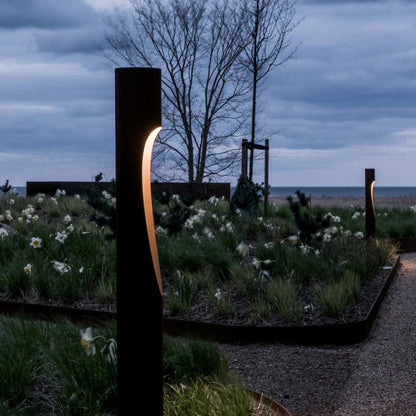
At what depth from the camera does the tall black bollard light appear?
2.39m

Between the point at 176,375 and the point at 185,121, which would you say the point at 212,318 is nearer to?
the point at 176,375

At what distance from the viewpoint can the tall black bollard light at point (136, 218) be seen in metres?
2.39

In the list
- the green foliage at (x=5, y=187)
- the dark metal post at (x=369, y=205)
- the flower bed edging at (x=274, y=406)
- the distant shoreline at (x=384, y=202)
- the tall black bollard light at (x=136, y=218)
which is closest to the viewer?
the tall black bollard light at (x=136, y=218)

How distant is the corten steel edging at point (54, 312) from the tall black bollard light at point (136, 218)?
2948mm

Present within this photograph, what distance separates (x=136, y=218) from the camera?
7.88ft

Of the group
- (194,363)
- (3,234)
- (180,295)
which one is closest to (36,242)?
(3,234)

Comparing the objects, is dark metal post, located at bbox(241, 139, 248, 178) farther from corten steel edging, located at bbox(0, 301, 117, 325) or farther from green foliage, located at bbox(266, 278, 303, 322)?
corten steel edging, located at bbox(0, 301, 117, 325)

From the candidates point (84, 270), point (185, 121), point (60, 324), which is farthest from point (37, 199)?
point (60, 324)

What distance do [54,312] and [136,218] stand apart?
3.79m

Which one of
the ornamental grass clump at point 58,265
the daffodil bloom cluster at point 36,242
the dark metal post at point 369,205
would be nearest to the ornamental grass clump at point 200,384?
the ornamental grass clump at point 58,265

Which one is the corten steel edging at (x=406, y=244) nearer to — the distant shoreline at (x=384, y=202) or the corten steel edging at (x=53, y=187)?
the distant shoreline at (x=384, y=202)

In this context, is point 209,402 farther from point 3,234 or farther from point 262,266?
point 3,234

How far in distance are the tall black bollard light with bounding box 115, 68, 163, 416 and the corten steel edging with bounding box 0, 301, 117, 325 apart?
2.95 m

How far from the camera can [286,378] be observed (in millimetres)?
4152
